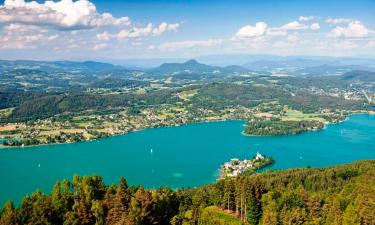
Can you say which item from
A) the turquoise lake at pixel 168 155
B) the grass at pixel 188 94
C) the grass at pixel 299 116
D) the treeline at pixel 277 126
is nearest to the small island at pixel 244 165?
the turquoise lake at pixel 168 155

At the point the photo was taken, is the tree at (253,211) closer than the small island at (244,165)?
Yes

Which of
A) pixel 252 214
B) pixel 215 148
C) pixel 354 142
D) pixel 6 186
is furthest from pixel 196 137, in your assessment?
pixel 252 214

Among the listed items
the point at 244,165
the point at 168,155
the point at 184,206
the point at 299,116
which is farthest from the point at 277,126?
the point at 184,206

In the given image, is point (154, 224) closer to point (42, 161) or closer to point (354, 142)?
point (42, 161)

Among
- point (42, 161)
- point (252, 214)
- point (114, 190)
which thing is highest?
point (114, 190)

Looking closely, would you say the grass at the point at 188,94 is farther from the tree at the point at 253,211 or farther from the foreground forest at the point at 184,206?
the tree at the point at 253,211


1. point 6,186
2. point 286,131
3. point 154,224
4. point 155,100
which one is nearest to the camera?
point 154,224

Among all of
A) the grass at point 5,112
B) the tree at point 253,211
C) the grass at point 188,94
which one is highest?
the tree at point 253,211
